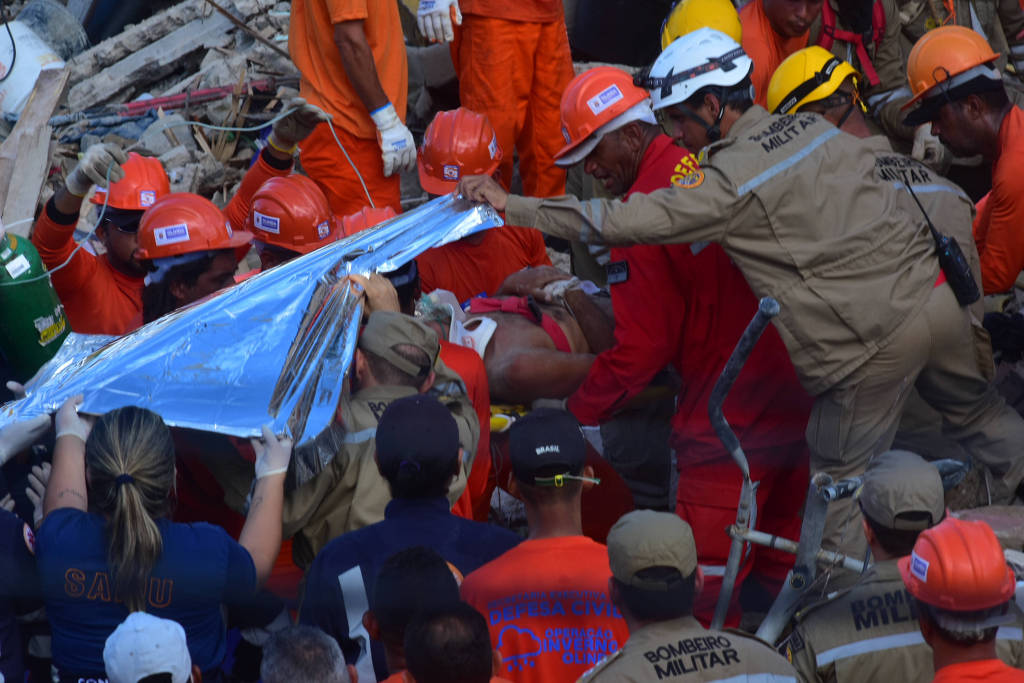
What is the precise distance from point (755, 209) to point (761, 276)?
22 centimetres

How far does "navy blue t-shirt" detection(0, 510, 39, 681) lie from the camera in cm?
301

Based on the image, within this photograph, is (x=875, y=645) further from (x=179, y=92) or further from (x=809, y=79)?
(x=179, y=92)

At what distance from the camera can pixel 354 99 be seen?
221 inches

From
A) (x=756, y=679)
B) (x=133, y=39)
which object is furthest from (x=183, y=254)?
(x=133, y=39)

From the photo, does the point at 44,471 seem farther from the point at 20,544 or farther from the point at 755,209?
the point at 755,209

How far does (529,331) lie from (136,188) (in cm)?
204

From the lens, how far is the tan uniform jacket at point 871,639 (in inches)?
114

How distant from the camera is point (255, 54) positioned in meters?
8.32

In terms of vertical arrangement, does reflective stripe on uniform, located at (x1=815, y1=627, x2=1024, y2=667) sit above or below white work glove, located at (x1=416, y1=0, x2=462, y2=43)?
below

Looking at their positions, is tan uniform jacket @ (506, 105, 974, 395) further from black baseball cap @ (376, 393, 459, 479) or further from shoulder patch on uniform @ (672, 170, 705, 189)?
black baseball cap @ (376, 393, 459, 479)

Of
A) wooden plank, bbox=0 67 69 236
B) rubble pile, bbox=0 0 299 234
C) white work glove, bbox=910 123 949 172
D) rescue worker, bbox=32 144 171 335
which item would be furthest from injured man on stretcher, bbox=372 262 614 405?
rubble pile, bbox=0 0 299 234

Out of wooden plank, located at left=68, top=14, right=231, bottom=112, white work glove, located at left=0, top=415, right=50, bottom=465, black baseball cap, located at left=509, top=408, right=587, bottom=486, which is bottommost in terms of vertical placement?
wooden plank, located at left=68, top=14, right=231, bottom=112

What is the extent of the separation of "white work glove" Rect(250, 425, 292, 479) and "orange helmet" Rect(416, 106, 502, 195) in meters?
2.26

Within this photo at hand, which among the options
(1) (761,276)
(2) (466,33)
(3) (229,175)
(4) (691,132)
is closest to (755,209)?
(1) (761,276)
